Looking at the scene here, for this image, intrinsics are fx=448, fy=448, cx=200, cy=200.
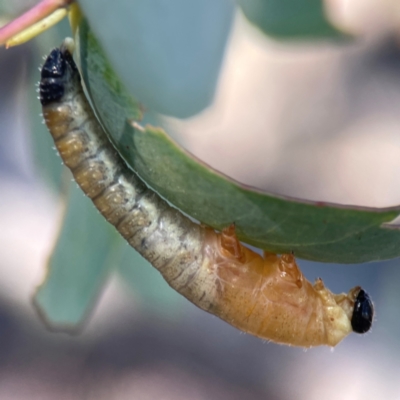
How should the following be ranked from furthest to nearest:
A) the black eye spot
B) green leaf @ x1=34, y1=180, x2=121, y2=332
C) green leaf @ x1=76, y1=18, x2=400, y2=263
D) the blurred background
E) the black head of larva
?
the blurred background
green leaf @ x1=34, y1=180, x2=121, y2=332
the black eye spot
the black head of larva
green leaf @ x1=76, y1=18, x2=400, y2=263

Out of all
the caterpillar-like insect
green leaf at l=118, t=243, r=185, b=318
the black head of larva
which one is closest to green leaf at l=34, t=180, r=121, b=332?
green leaf at l=118, t=243, r=185, b=318

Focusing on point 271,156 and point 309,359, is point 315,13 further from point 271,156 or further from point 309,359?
point 309,359

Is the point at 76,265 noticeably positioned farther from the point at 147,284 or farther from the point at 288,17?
the point at 288,17

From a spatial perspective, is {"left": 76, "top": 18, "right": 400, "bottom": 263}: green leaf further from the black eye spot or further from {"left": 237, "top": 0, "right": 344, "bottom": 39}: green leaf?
{"left": 237, "top": 0, "right": 344, "bottom": 39}: green leaf

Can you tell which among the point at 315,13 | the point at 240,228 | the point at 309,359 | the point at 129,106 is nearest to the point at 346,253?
the point at 240,228

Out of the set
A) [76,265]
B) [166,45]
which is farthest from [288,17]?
[76,265]

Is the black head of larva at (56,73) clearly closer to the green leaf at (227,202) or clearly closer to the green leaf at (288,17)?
the green leaf at (227,202)

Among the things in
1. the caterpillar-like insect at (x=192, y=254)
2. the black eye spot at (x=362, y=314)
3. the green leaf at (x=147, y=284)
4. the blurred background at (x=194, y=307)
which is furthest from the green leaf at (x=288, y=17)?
the green leaf at (x=147, y=284)
